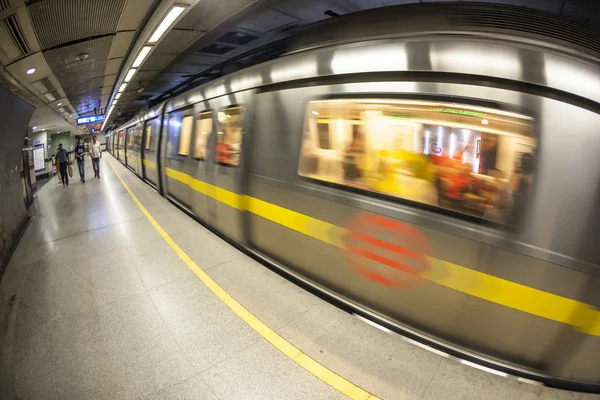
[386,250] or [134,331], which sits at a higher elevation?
[386,250]

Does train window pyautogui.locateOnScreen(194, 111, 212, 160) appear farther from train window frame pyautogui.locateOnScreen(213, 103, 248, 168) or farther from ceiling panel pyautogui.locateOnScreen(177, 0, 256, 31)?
ceiling panel pyautogui.locateOnScreen(177, 0, 256, 31)

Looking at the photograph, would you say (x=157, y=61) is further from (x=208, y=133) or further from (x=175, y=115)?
(x=208, y=133)

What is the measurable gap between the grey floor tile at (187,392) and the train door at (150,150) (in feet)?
22.7

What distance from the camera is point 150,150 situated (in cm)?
808

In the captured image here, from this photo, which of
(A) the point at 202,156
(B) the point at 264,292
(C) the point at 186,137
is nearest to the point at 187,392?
(B) the point at 264,292

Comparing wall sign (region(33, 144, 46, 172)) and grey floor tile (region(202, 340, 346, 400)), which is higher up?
wall sign (region(33, 144, 46, 172))

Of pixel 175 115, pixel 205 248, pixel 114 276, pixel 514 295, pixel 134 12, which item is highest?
pixel 134 12

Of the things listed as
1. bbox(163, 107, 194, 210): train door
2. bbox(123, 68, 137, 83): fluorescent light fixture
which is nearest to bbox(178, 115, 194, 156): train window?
bbox(163, 107, 194, 210): train door

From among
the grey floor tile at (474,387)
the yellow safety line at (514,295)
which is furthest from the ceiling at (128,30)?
the grey floor tile at (474,387)

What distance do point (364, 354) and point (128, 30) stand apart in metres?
5.70

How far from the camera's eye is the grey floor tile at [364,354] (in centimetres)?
190

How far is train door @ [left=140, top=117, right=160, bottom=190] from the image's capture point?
7.32m

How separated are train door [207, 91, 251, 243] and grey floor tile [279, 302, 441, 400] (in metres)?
1.88

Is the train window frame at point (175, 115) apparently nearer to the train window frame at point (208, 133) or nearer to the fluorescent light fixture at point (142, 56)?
the train window frame at point (208, 133)
